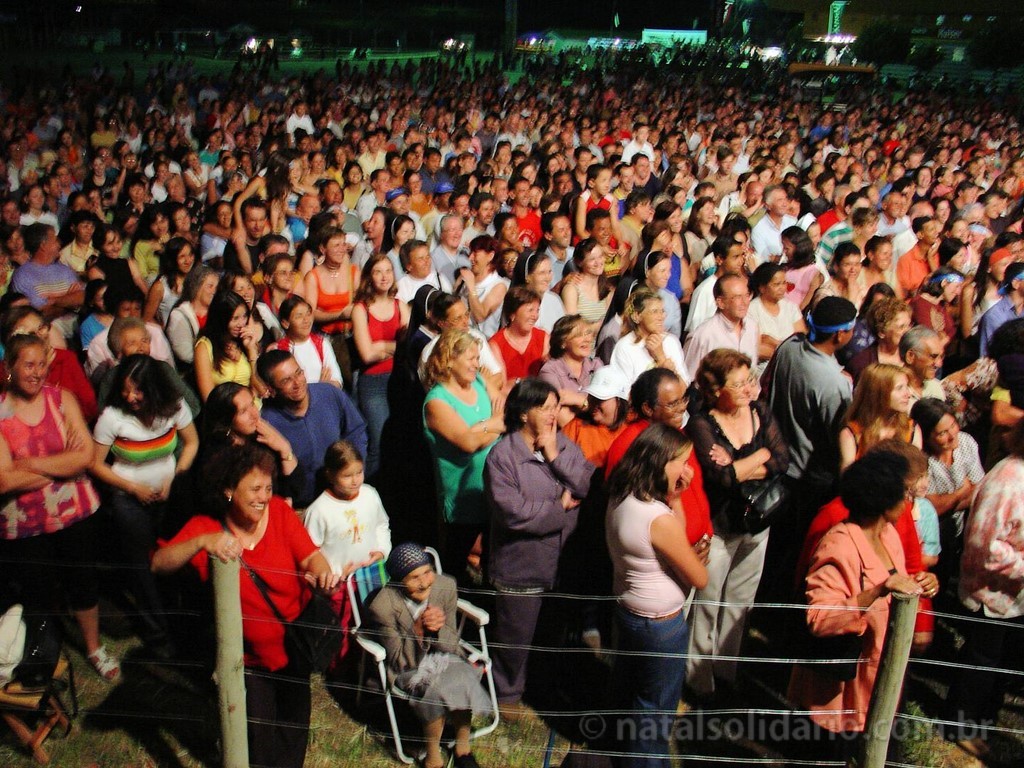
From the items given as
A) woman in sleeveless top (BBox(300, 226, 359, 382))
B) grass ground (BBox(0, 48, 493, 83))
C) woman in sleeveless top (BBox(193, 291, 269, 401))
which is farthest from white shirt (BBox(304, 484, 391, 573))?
grass ground (BBox(0, 48, 493, 83))

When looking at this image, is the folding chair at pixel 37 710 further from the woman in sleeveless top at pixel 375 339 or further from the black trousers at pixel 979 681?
the black trousers at pixel 979 681

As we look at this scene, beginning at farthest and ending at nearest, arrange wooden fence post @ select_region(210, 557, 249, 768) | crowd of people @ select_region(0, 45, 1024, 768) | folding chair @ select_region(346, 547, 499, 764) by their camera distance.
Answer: folding chair @ select_region(346, 547, 499, 764) → crowd of people @ select_region(0, 45, 1024, 768) → wooden fence post @ select_region(210, 557, 249, 768)

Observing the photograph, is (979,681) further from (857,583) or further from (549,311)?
(549,311)

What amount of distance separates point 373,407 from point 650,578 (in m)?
2.68

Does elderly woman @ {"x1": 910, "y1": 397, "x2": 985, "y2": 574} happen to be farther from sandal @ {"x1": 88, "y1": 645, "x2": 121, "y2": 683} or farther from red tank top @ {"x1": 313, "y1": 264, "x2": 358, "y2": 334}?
sandal @ {"x1": 88, "y1": 645, "x2": 121, "y2": 683}

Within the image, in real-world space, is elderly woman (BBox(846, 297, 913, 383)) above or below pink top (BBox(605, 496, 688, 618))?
above

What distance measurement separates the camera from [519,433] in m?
4.16

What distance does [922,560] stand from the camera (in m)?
3.89

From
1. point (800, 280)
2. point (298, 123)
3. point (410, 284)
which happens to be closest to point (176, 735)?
point (410, 284)

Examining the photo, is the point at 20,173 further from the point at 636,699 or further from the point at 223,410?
the point at 636,699

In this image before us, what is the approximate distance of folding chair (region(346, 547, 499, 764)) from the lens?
3.93 m

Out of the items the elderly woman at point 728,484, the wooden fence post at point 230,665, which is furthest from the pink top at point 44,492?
the elderly woman at point 728,484

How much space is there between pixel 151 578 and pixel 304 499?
81cm

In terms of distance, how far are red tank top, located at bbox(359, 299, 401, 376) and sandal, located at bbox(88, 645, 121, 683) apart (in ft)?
6.97
